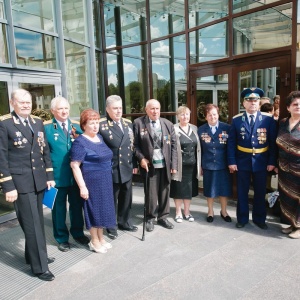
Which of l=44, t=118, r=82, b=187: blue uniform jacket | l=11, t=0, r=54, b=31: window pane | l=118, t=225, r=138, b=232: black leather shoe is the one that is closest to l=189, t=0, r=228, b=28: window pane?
l=11, t=0, r=54, b=31: window pane

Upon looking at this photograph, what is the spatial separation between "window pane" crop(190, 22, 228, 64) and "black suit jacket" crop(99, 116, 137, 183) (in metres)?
1.91

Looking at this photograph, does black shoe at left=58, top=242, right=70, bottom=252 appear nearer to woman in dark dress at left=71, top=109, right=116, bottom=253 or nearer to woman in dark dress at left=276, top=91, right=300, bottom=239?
woman in dark dress at left=71, top=109, right=116, bottom=253

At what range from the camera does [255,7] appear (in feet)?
12.1

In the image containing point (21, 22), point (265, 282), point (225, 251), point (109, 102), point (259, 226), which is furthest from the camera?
point (21, 22)

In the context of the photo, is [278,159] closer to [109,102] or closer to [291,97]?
[291,97]

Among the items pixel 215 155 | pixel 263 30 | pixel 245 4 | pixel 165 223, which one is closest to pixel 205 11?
pixel 245 4

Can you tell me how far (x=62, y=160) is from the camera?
2.79 meters

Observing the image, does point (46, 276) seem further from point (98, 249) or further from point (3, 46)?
point (3, 46)

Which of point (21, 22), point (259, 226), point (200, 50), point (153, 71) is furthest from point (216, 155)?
point (21, 22)

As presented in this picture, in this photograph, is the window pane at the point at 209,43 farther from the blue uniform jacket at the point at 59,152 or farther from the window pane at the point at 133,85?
the blue uniform jacket at the point at 59,152

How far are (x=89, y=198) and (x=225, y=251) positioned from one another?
1.37 m

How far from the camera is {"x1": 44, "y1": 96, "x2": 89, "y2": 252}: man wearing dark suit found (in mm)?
2764

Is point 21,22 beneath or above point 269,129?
above

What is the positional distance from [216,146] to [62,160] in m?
1.69
